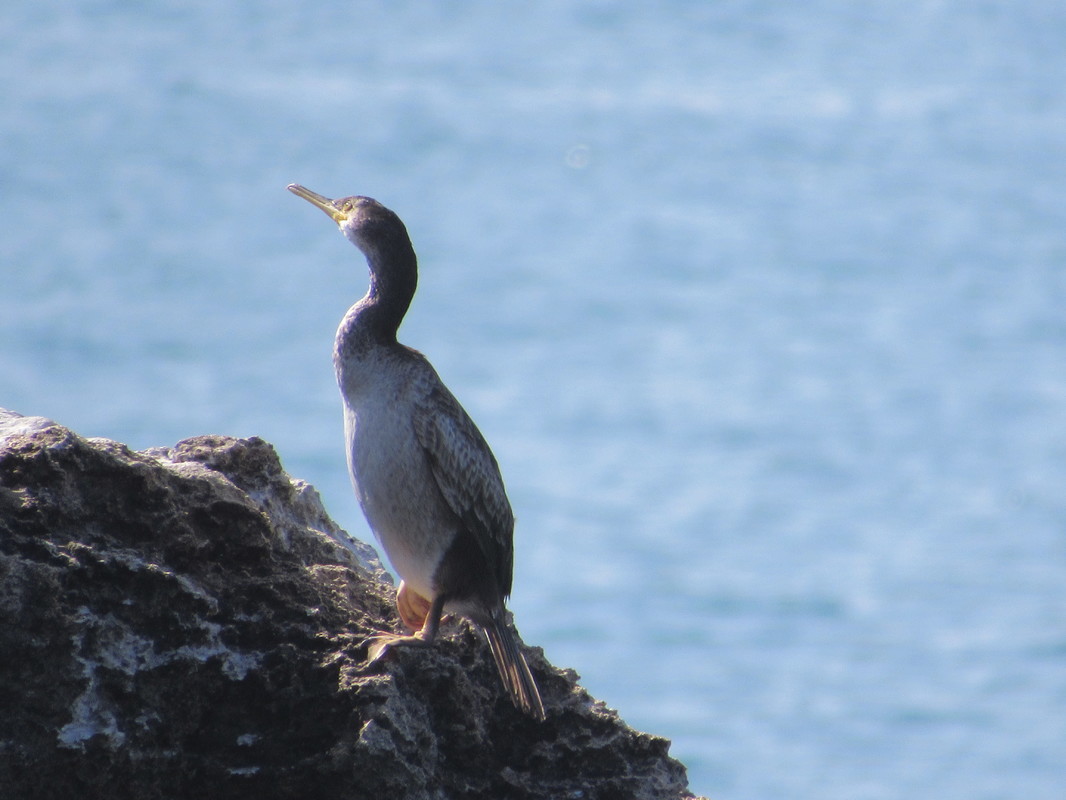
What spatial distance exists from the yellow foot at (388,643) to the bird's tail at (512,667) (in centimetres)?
18

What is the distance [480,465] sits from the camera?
330cm

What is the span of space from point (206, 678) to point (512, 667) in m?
0.74

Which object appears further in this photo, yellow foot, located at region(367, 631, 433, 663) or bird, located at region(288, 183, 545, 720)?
bird, located at region(288, 183, 545, 720)

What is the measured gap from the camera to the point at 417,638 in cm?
294

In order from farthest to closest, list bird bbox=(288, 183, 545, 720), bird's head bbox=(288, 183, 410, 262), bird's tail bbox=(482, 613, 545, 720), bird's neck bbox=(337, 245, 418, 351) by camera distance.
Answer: bird's head bbox=(288, 183, 410, 262)
bird's neck bbox=(337, 245, 418, 351)
bird bbox=(288, 183, 545, 720)
bird's tail bbox=(482, 613, 545, 720)

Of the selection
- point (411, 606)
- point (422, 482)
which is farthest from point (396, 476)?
point (411, 606)

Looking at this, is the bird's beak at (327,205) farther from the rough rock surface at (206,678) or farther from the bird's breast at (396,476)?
the rough rock surface at (206,678)

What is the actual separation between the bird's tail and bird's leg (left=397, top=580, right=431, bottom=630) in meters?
0.17

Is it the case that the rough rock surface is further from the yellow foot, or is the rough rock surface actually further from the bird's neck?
the bird's neck

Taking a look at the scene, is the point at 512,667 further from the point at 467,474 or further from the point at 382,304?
the point at 382,304

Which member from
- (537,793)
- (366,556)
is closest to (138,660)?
(537,793)

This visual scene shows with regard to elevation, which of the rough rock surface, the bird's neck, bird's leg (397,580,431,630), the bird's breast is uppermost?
the bird's neck

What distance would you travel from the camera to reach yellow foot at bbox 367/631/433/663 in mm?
2779

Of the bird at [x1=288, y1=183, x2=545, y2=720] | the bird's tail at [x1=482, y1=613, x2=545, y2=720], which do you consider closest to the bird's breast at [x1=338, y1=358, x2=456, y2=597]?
the bird at [x1=288, y1=183, x2=545, y2=720]
